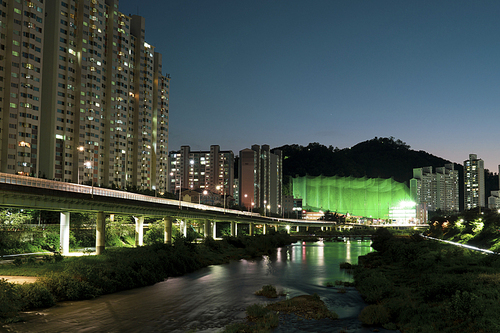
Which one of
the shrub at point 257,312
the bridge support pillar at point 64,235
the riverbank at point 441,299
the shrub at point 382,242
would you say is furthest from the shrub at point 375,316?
the shrub at point 382,242

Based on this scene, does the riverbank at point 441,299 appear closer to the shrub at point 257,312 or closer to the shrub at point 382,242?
the shrub at point 257,312

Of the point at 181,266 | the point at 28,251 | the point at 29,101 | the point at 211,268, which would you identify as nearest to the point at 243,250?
the point at 211,268

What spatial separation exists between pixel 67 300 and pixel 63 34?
10955 centimetres

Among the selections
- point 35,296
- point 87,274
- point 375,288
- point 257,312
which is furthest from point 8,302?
point 375,288

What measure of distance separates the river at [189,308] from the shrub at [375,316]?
0.54 m

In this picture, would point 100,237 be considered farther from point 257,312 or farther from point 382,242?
point 382,242

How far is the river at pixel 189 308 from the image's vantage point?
78.4 feet

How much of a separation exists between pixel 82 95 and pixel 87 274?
341ft

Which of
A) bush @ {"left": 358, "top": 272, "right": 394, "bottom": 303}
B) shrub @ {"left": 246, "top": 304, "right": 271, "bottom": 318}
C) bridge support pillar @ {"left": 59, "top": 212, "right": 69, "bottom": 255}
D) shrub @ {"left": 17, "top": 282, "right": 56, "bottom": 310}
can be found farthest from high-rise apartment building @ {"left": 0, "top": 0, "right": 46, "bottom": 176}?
shrub @ {"left": 246, "top": 304, "right": 271, "bottom": 318}

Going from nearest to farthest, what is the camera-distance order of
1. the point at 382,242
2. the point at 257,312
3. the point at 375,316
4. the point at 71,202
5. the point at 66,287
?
the point at 375,316 < the point at 257,312 < the point at 66,287 < the point at 71,202 < the point at 382,242

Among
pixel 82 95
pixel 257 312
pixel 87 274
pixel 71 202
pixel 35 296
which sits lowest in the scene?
pixel 257 312

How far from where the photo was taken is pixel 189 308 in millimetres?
29719

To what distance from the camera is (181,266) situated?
160 ft

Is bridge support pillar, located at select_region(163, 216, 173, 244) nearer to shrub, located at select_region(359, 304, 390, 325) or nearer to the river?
the river
